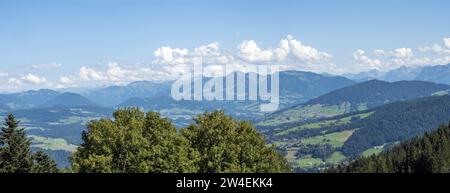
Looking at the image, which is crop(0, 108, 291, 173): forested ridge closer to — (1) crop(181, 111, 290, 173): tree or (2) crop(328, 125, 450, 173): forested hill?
(1) crop(181, 111, 290, 173): tree

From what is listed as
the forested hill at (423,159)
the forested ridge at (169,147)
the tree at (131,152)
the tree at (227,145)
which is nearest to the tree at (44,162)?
the forested ridge at (169,147)

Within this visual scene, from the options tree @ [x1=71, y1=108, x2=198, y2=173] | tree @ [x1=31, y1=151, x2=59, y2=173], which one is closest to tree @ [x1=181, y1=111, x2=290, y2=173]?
tree @ [x1=71, y1=108, x2=198, y2=173]

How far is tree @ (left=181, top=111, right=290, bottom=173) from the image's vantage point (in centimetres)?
5472

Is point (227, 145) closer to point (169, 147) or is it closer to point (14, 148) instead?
point (169, 147)

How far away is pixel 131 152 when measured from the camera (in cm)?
5334

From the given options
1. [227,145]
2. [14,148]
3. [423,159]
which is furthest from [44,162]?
[423,159]

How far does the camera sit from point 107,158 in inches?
2010

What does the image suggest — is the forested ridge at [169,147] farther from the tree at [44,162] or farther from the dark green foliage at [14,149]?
the tree at [44,162]

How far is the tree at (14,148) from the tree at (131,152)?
51.7ft

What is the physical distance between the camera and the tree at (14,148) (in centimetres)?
6900

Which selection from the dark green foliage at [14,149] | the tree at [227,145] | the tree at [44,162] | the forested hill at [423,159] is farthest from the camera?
the forested hill at [423,159]
